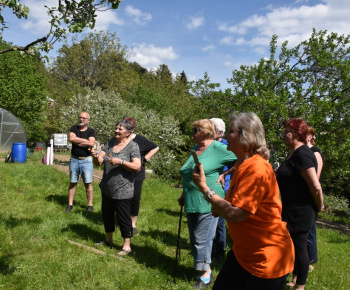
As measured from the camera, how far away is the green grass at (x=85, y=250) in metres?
3.57

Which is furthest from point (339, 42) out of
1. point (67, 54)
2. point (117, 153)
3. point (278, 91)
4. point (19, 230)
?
point (67, 54)

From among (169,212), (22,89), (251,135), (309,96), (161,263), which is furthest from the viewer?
(22,89)

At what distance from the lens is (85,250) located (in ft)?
14.0

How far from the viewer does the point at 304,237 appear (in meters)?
3.25

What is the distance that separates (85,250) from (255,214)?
9.73 ft

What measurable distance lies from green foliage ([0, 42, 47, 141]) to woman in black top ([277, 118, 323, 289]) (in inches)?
1219

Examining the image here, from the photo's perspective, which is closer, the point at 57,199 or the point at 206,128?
the point at 206,128

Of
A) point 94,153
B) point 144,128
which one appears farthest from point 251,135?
point 144,128

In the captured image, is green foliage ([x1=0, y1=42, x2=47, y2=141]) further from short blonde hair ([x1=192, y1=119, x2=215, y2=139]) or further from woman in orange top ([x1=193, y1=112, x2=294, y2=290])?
woman in orange top ([x1=193, y1=112, x2=294, y2=290])

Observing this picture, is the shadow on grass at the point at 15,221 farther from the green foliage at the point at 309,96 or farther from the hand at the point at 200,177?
the green foliage at the point at 309,96

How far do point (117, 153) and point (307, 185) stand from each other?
91.8 inches

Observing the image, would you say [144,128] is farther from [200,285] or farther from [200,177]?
[200,177]

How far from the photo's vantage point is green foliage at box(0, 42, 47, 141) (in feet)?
96.3

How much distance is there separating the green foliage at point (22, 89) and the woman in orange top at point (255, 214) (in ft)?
103
